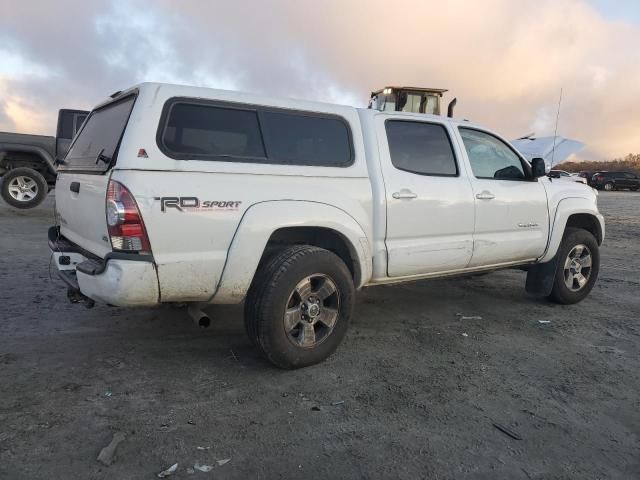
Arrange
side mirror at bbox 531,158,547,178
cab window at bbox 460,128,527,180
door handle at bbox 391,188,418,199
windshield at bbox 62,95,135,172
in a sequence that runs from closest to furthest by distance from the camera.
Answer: windshield at bbox 62,95,135,172 < door handle at bbox 391,188,418,199 < cab window at bbox 460,128,527,180 < side mirror at bbox 531,158,547,178

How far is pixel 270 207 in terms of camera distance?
343cm

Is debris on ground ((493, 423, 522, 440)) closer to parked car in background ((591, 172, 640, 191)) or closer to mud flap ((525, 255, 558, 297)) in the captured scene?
mud flap ((525, 255, 558, 297))

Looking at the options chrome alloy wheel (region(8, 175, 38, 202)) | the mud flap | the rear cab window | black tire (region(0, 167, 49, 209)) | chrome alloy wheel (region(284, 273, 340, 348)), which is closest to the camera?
chrome alloy wheel (region(284, 273, 340, 348))

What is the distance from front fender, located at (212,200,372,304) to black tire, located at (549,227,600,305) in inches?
125

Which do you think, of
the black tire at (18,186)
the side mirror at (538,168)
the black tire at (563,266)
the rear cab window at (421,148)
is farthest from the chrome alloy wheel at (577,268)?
the black tire at (18,186)

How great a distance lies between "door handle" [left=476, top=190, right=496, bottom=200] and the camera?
4.71m

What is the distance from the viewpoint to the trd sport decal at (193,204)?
3062 millimetres

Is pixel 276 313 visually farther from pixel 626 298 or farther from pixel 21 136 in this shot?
pixel 21 136

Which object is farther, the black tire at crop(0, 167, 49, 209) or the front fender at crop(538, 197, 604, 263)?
the black tire at crop(0, 167, 49, 209)

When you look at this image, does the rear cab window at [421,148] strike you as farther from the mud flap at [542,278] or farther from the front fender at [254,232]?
the mud flap at [542,278]

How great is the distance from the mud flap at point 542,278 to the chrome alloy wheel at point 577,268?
0.58 ft

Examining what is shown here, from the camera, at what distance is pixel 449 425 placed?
299cm

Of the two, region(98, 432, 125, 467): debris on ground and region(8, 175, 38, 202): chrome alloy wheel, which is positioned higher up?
region(8, 175, 38, 202): chrome alloy wheel

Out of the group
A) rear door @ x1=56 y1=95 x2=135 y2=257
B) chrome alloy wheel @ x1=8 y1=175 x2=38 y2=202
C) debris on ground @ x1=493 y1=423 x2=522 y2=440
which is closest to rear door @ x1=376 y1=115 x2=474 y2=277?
debris on ground @ x1=493 y1=423 x2=522 y2=440
